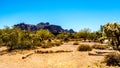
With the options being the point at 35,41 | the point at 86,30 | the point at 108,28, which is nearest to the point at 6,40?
the point at 35,41

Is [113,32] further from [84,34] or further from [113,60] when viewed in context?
[84,34]

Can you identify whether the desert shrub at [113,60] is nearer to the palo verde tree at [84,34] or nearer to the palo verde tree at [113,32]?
the palo verde tree at [113,32]

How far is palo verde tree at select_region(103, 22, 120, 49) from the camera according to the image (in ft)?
107

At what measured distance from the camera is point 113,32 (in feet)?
108

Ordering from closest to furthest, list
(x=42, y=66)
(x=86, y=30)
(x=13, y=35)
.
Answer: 1. (x=42, y=66)
2. (x=13, y=35)
3. (x=86, y=30)

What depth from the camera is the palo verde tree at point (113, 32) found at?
107ft

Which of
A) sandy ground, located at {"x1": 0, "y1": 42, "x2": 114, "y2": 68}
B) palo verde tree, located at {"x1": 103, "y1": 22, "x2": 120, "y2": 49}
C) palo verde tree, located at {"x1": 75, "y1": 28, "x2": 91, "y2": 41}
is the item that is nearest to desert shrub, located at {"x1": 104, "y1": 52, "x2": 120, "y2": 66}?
sandy ground, located at {"x1": 0, "y1": 42, "x2": 114, "y2": 68}

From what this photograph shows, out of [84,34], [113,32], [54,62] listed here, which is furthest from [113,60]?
[84,34]

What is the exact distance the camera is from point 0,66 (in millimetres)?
23438

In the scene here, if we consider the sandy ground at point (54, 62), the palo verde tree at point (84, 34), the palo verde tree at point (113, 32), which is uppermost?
the palo verde tree at point (84, 34)

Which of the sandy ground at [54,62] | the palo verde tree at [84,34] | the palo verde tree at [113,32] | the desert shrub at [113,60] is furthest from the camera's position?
the palo verde tree at [84,34]

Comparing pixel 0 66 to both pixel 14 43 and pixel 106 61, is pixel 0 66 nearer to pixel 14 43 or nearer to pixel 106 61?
pixel 106 61

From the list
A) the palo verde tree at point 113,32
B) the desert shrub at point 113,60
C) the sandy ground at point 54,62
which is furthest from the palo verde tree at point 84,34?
the desert shrub at point 113,60

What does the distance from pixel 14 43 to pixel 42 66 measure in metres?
20.8
